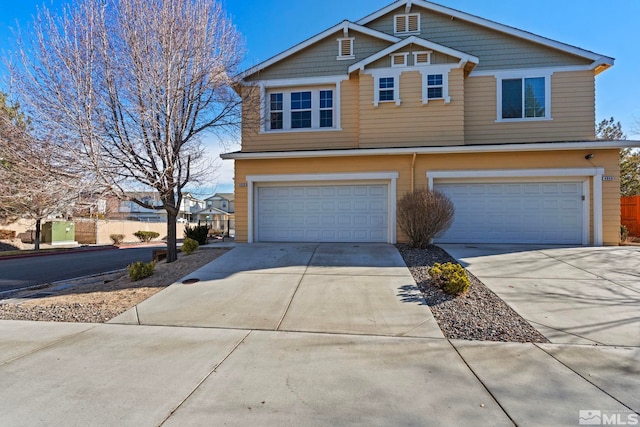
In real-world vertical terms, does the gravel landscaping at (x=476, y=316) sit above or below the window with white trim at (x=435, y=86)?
below

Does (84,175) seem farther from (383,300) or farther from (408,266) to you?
(408,266)

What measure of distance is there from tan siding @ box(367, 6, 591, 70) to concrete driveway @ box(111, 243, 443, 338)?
8.87 meters

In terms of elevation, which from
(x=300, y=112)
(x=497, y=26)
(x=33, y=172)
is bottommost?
(x=33, y=172)

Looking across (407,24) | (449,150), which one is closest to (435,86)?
(449,150)

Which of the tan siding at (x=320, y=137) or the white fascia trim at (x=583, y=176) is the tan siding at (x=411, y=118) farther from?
the white fascia trim at (x=583, y=176)

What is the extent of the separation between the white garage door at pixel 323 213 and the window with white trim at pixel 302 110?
2589 mm

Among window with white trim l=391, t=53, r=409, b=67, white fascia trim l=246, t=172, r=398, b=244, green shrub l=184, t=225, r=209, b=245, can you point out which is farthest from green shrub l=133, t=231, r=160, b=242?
window with white trim l=391, t=53, r=409, b=67

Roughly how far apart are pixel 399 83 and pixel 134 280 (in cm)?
1030

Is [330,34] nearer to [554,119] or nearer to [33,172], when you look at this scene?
[554,119]

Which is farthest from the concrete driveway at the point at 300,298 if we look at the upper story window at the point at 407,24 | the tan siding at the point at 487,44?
the upper story window at the point at 407,24

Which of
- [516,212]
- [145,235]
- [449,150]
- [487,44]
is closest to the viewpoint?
[449,150]

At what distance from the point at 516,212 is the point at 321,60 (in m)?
8.89

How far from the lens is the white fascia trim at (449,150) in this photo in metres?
10.1

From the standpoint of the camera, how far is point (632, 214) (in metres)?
15.2
